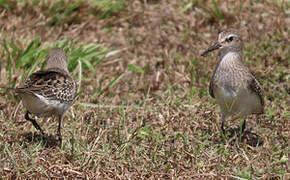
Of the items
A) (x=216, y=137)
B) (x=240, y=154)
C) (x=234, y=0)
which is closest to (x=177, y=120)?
(x=216, y=137)

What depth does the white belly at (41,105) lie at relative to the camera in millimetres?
6453

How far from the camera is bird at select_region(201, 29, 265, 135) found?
7026 millimetres

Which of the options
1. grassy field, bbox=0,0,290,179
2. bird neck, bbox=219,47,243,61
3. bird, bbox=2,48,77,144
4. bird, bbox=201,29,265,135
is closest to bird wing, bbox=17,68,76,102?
bird, bbox=2,48,77,144

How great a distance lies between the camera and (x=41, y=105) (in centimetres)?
651

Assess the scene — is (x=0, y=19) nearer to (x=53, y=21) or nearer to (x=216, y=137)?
(x=53, y=21)

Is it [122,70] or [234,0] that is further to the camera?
[234,0]

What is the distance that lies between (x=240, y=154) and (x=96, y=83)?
3270 millimetres

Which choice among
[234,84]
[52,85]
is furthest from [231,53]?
[52,85]

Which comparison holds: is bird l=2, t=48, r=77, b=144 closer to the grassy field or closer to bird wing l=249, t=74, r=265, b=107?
the grassy field

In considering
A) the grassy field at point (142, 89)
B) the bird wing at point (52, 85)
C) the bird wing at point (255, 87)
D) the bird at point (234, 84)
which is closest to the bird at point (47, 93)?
the bird wing at point (52, 85)

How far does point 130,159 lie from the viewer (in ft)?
19.7

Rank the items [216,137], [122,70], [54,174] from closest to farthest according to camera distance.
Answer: [54,174], [216,137], [122,70]

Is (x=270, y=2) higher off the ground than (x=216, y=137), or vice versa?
(x=270, y=2)

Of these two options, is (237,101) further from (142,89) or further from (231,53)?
(142,89)
